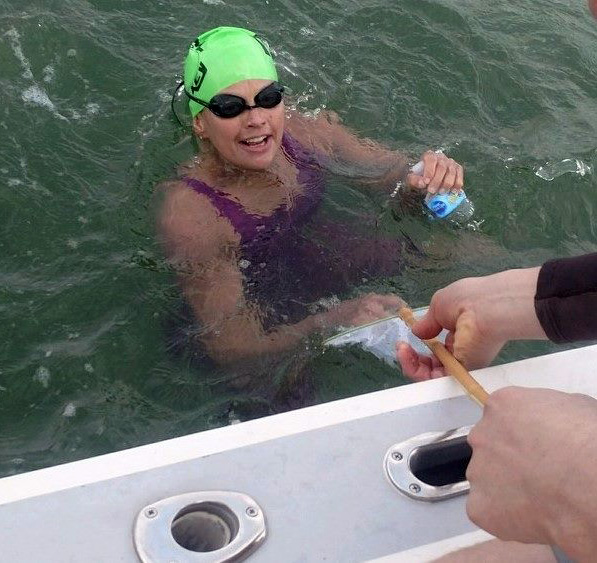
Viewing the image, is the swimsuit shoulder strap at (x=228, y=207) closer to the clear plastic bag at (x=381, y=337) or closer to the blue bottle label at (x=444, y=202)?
the clear plastic bag at (x=381, y=337)

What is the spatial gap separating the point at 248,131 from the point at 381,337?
1256 mm

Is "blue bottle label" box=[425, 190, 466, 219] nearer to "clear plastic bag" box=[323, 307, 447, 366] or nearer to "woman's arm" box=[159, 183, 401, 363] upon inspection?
"woman's arm" box=[159, 183, 401, 363]

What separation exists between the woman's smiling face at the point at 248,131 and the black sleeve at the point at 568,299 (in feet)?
6.61

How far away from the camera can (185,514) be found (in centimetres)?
152

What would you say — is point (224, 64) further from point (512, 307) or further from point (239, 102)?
point (512, 307)

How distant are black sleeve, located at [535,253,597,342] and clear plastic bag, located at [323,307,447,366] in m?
0.91

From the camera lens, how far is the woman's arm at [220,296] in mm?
3227

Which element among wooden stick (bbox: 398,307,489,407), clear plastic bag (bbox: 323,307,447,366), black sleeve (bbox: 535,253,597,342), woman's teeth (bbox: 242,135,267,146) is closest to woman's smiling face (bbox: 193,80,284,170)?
woman's teeth (bbox: 242,135,267,146)

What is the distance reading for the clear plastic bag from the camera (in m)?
2.79

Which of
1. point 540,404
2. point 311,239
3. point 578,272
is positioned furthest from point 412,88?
point 540,404

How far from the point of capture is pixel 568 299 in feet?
5.70

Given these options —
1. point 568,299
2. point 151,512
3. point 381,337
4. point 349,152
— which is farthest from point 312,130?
point 151,512

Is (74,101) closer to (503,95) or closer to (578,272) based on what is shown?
(503,95)

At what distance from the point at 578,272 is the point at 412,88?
351 cm
